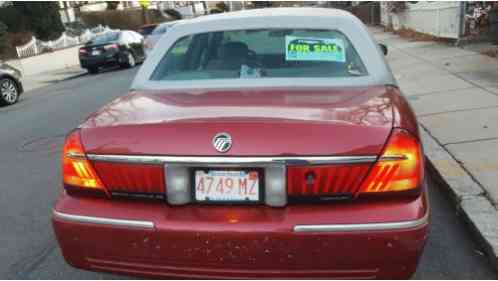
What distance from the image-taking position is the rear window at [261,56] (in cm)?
321

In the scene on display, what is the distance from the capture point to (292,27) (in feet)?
11.4

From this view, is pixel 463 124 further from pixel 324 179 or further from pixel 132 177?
pixel 132 177

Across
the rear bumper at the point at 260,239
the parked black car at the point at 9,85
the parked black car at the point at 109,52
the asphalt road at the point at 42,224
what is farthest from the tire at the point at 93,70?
the rear bumper at the point at 260,239

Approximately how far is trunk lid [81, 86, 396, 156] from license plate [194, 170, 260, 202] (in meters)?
0.10

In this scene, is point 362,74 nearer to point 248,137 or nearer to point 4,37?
point 248,137

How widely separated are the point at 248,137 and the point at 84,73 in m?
19.2

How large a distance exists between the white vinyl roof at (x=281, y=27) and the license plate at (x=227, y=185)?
0.89 metres

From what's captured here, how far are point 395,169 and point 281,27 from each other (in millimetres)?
1591

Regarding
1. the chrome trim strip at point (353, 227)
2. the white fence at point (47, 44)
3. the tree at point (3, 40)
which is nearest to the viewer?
the chrome trim strip at point (353, 227)

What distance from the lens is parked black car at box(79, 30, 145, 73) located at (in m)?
18.8

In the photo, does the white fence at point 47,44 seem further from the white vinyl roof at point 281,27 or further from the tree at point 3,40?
the white vinyl roof at point 281,27

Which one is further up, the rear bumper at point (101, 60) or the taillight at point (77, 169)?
the taillight at point (77, 169)

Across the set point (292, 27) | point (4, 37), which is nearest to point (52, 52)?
point (4, 37)

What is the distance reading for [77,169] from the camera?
251 cm
